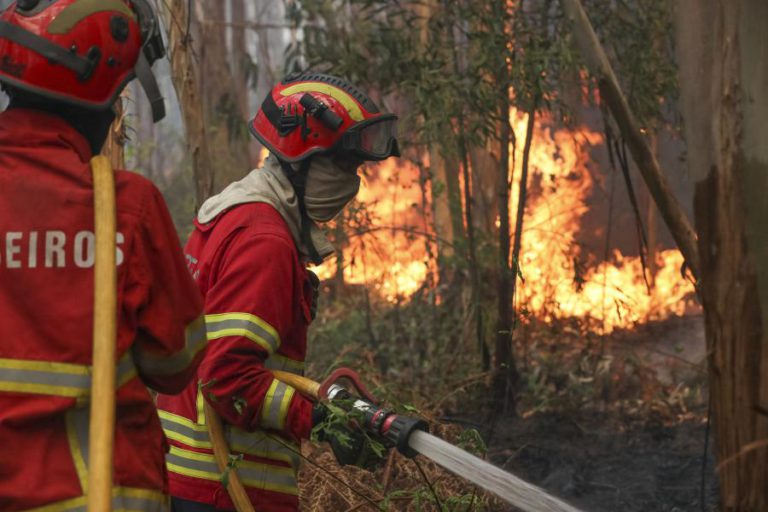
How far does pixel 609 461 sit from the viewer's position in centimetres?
805

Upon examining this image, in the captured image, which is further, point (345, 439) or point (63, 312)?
point (345, 439)

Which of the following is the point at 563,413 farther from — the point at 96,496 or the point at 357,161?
the point at 96,496

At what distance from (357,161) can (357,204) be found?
18.5 feet

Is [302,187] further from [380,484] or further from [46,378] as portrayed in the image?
[380,484]

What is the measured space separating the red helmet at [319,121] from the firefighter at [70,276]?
1.05m

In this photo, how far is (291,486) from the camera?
3516 mm

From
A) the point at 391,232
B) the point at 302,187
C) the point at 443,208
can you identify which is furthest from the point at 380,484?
the point at 391,232

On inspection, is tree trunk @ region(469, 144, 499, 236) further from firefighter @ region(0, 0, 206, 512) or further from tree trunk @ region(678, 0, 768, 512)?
firefighter @ region(0, 0, 206, 512)

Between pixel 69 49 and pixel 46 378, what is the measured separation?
0.74 meters

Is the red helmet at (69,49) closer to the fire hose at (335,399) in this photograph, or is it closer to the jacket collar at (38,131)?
the jacket collar at (38,131)

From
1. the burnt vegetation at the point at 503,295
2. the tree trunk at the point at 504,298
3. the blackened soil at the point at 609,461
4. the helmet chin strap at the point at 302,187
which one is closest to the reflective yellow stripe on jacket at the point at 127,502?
the helmet chin strap at the point at 302,187

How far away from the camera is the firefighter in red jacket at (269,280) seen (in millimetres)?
3199

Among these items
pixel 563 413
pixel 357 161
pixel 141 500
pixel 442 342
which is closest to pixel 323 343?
pixel 442 342

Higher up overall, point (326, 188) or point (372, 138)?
point (372, 138)
